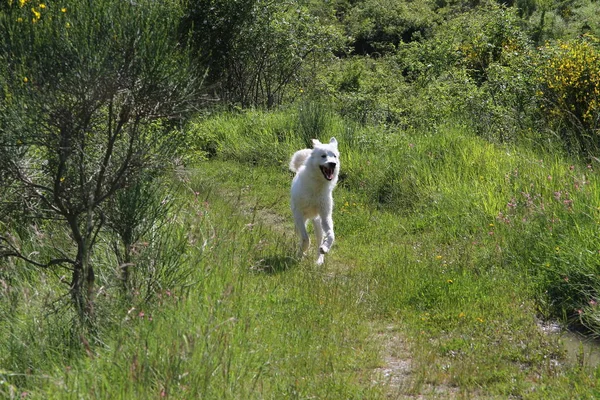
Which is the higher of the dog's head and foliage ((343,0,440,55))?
the dog's head

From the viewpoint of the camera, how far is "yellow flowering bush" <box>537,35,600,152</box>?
384 inches

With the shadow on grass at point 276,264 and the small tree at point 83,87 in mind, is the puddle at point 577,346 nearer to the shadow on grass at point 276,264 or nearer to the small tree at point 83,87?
the shadow on grass at point 276,264

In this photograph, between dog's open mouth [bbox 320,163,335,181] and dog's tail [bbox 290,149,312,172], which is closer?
dog's open mouth [bbox 320,163,335,181]

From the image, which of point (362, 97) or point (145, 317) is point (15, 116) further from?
point (362, 97)

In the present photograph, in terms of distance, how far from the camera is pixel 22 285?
5.74 meters

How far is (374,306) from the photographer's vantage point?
6.52 meters

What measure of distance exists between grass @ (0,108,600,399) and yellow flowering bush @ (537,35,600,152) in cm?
88

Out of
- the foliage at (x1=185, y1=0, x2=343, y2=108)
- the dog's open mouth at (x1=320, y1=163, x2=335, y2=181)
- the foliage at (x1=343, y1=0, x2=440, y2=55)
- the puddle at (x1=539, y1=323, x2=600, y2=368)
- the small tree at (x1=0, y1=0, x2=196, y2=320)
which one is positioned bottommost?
the foliage at (x1=343, y1=0, x2=440, y2=55)

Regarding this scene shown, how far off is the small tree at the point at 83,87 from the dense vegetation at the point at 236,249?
0.02 meters

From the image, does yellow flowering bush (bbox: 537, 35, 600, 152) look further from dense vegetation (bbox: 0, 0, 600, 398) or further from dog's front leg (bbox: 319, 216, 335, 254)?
dog's front leg (bbox: 319, 216, 335, 254)

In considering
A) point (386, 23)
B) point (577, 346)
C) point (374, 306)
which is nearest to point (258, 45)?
point (386, 23)

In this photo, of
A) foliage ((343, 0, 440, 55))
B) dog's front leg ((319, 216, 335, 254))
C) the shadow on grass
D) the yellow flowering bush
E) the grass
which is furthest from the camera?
foliage ((343, 0, 440, 55))

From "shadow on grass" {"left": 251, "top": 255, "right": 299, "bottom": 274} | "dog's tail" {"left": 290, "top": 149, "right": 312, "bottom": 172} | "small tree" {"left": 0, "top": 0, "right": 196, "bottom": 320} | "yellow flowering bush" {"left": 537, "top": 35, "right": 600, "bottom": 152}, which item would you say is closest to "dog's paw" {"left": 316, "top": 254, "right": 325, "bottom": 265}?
"shadow on grass" {"left": 251, "top": 255, "right": 299, "bottom": 274}

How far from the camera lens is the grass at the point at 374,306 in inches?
177
